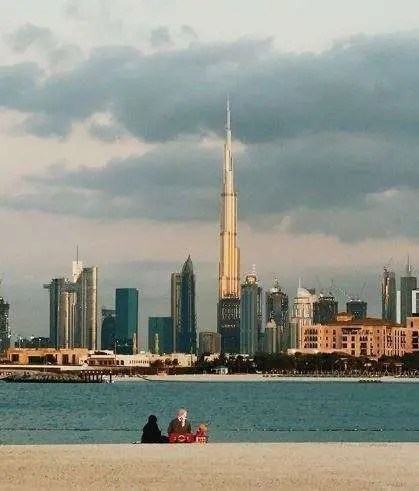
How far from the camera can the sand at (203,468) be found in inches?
1312

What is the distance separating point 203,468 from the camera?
36.5 m

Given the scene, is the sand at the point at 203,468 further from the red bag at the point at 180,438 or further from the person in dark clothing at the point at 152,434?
the person in dark clothing at the point at 152,434

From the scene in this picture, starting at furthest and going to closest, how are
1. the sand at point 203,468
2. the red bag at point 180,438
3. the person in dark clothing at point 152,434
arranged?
the person in dark clothing at point 152,434
the red bag at point 180,438
the sand at point 203,468

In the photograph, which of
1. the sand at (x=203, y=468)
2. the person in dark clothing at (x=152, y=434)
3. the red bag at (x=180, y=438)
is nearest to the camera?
the sand at (x=203, y=468)

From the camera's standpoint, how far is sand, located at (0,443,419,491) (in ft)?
109

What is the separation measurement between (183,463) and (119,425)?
49645 millimetres

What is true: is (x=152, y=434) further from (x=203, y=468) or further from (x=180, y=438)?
(x=203, y=468)

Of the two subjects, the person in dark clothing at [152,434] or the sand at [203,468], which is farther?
the person in dark clothing at [152,434]

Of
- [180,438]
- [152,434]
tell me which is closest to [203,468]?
[180,438]

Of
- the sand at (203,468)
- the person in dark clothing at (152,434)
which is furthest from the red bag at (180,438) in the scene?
the sand at (203,468)

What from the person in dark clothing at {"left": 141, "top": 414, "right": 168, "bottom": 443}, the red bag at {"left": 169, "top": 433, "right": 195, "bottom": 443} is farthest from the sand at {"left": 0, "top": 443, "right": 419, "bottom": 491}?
the person in dark clothing at {"left": 141, "top": 414, "right": 168, "bottom": 443}

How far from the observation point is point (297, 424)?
302ft

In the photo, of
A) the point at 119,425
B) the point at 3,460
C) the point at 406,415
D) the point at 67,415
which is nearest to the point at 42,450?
the point at 3,460

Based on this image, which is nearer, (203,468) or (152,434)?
(203,468)
